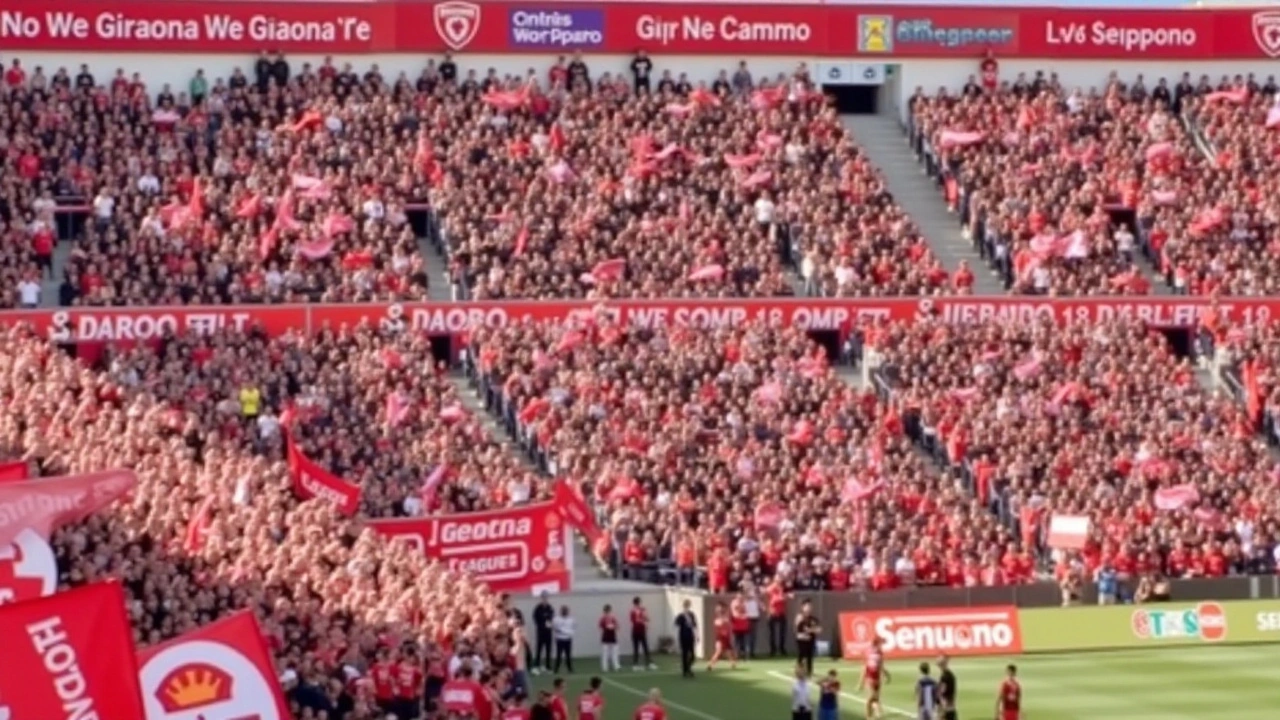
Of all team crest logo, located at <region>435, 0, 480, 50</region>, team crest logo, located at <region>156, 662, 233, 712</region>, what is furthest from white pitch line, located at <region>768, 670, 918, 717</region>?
team crest logo, located at <region>156, 662, 233, 712</region>

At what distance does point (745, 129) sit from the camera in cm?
6300

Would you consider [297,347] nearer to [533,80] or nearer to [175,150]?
[175,150]

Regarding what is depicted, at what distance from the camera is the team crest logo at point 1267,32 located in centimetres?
6912

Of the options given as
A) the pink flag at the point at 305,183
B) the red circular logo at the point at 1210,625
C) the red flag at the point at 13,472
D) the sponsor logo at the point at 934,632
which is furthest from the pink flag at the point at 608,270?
the red flag at the point at 13,472

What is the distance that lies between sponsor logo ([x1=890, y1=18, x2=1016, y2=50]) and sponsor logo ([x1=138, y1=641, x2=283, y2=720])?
50.2 meters

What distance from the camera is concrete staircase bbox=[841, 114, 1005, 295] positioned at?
62094 mm

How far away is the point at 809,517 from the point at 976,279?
42.5 feet

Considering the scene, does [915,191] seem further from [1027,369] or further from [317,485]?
[317,485]

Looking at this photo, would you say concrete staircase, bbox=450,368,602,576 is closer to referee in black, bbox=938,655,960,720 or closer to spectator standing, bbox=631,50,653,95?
referee in black, bbox=938,655,960,720

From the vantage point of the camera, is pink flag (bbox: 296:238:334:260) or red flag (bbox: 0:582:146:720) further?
pink flag (bbox: 296:238:334:260)

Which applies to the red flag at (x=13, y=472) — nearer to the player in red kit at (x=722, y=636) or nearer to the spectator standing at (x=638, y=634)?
the spectator standing at (x=638, y=634)

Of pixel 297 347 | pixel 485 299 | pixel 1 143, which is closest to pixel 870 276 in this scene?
pixel 485 299

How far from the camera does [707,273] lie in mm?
57844

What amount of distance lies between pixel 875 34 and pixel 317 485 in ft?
84.6
